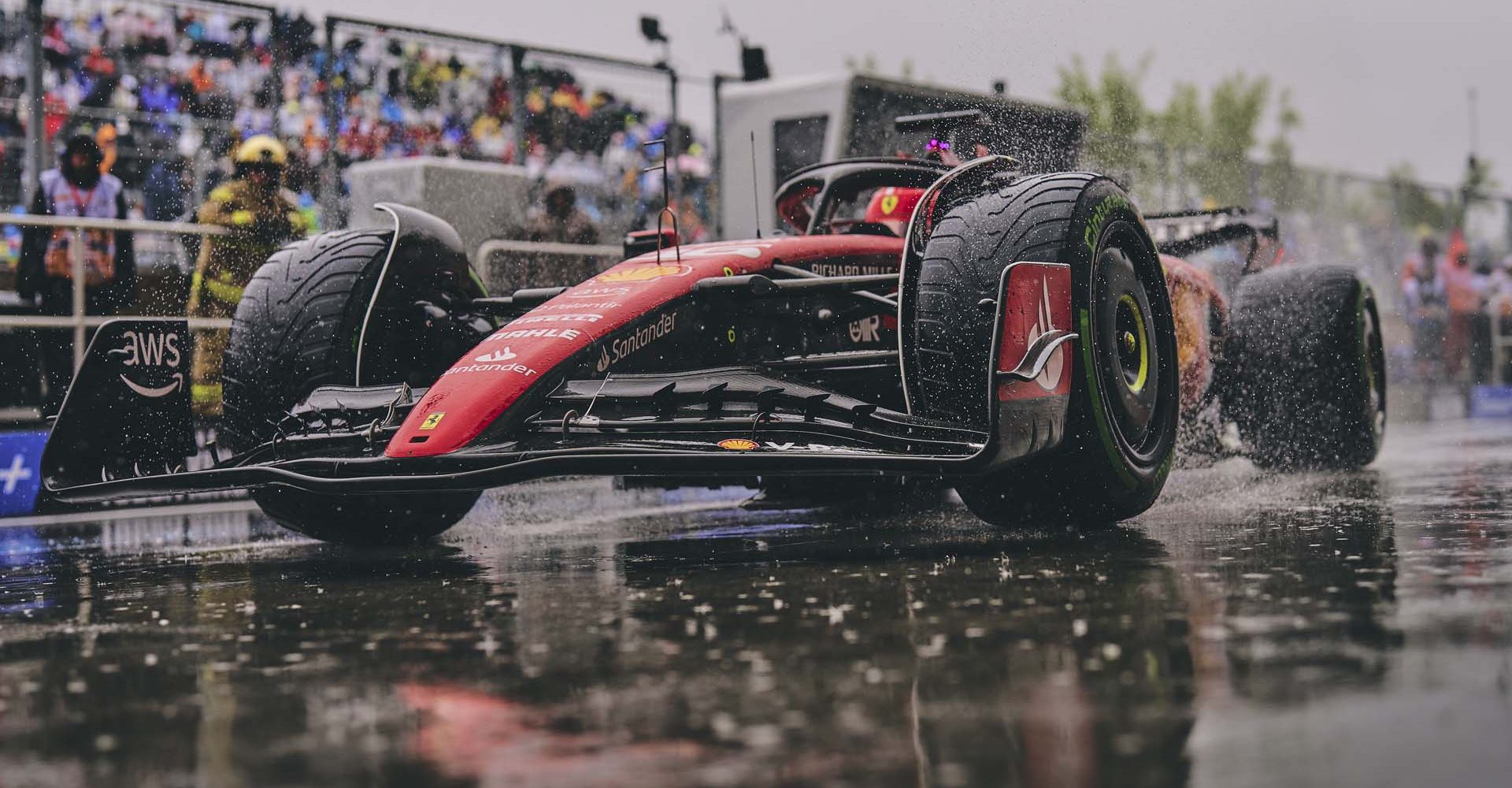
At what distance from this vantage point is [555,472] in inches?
196

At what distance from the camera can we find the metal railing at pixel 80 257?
32.2 feet

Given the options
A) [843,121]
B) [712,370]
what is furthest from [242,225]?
[843,121]

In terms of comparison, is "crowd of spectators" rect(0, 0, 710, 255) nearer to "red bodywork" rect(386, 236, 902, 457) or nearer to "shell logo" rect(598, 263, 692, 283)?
"red bodywork" rect(386, 236, 902, 457)

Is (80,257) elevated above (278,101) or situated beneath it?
situated beneath

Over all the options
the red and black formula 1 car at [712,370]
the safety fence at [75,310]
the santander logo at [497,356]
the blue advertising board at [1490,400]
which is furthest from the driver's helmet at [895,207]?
the blue advertising board at [1490,400]

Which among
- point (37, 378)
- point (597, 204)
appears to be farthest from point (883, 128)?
point (37, 378)

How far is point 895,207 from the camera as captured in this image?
734 centimetres

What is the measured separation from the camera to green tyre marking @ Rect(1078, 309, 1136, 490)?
5723 millimetres

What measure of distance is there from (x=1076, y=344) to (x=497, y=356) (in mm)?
1835

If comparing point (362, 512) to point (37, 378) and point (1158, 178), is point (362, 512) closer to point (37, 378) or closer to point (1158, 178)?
point (37, 378)

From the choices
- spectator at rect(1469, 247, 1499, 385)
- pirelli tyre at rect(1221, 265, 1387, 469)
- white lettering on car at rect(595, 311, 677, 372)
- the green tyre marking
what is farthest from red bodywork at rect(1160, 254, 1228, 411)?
spectator at rect(1469, 247, 1499, 385)

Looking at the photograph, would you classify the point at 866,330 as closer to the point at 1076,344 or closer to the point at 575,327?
the point at 1076,344

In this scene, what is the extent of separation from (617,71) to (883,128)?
469 centimetres

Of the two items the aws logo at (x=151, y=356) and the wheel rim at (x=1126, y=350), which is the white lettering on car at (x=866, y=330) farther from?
the aws logo at (x=151, y=356)
